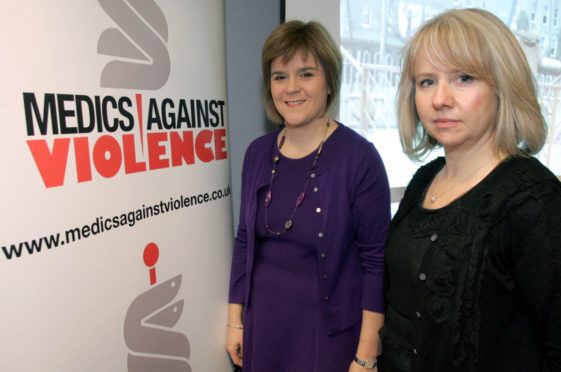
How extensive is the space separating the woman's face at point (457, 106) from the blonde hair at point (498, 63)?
16 millimetres

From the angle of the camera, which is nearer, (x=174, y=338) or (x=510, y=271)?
(x=510, y=271)

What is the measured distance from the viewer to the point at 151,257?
1360 millimetres

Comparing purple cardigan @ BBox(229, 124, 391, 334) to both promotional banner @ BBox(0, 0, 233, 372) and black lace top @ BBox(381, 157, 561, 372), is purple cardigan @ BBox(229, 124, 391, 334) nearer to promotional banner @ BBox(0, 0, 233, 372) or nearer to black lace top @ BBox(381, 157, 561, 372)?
black lace top @ BBox(381, 157, 561, 372)

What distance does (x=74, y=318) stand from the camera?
1.13m

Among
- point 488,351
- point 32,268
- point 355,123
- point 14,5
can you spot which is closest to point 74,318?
point 32,268

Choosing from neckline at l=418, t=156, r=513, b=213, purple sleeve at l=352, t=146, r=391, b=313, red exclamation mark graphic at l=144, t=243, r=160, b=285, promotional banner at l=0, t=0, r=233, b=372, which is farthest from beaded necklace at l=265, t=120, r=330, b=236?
neckline at l=418, t=156, r=513, b=213

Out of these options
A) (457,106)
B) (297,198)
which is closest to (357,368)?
(297,198)

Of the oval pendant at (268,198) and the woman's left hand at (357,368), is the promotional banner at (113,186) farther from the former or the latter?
the woman's left hand at (357,368)

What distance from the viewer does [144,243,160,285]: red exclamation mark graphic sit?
1.34m

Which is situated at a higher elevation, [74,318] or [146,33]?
[146,33]

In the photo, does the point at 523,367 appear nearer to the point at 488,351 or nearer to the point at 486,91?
the point at 488,351

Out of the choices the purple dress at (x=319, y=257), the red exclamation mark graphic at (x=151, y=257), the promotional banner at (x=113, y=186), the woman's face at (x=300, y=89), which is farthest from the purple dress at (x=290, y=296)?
the red exclamation mark graphic at (x=151, y=257)

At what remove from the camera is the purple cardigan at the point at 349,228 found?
4.39 feet

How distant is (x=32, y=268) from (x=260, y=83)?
119cm
